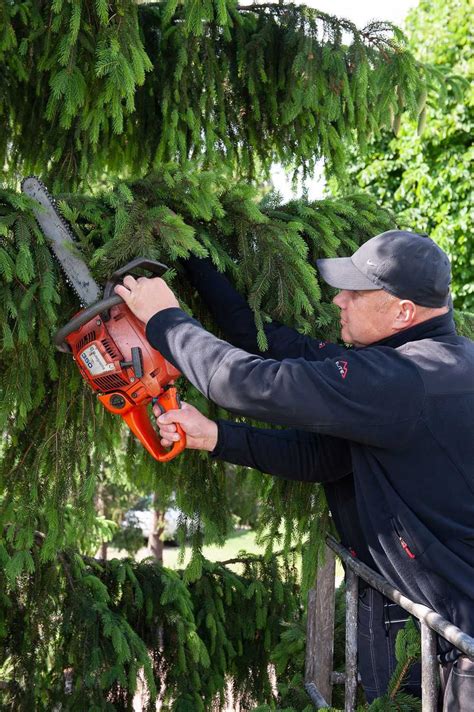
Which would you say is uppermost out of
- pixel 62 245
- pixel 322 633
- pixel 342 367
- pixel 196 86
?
pixel 196 86

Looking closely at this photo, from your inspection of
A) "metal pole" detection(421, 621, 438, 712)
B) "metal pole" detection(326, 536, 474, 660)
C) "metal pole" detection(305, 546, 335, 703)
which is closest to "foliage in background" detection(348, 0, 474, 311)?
"metal pole" detection(305, 546, 335, 703)

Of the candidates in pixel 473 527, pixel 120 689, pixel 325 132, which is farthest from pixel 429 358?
pixel 120 689

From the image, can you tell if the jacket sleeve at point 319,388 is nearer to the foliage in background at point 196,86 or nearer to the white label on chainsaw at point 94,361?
the white label on chainsaw at point 94,361

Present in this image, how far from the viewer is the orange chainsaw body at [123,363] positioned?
2240 mm

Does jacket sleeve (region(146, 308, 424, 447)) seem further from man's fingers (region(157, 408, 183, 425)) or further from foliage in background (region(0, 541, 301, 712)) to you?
foliage in background (region(0, 541, 301, 712))

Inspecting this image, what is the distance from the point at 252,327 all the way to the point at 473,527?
101 centimetres

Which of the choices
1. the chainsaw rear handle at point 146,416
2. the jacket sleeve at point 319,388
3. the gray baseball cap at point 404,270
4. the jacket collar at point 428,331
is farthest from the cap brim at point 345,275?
the chainsaw rear handle at point 146,416

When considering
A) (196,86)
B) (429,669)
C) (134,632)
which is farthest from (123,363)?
(134,632)

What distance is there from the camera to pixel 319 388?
78.6 inches

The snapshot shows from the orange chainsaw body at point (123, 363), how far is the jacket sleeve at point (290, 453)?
0.79 feet

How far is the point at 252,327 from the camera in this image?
Result: 8.64 ft

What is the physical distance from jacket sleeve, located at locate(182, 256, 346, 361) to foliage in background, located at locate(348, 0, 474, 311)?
18.5ft

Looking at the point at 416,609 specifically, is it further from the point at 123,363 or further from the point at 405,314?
the point at 123,363

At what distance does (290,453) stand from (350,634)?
726mm
